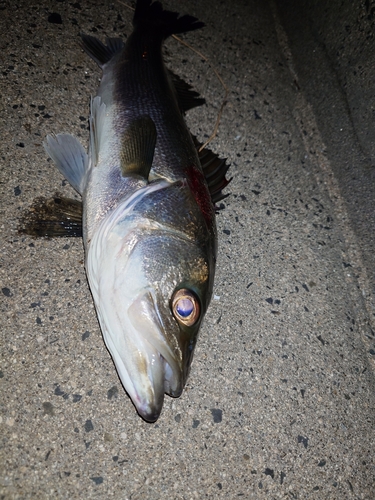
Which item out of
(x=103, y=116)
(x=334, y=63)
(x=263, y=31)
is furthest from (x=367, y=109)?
(x=103, y=116)

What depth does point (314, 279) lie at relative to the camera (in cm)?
267

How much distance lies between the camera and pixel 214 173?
234 cm

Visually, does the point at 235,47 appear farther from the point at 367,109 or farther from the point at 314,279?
the point at 314,279

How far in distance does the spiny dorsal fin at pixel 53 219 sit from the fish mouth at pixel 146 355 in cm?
71

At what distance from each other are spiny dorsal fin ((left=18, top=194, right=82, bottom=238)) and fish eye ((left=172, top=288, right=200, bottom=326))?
76 centimetres

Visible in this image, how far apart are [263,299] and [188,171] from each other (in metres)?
0.95

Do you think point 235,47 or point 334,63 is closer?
point 334,63

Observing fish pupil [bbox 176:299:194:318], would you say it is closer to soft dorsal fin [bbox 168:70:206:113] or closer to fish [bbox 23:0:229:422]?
fish [bbox 23:0:229:422]

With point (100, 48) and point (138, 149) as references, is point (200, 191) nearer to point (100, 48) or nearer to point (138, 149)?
point (138, 149)

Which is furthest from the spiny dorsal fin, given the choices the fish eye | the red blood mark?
the fish eye

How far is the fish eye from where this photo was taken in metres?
1.76

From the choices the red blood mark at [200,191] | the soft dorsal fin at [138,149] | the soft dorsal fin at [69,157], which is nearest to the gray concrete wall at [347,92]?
the red blood mark at [200,191]

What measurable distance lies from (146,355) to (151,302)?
0.74 feet

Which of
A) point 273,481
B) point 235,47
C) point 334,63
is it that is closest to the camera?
point 273,481
